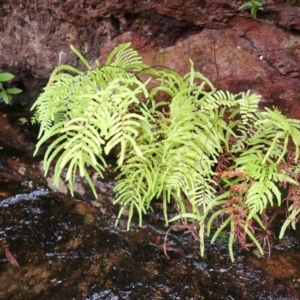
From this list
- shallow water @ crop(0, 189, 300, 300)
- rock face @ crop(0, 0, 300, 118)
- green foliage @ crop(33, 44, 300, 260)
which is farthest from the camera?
rock face @ crop(0, 0, 300, 118)

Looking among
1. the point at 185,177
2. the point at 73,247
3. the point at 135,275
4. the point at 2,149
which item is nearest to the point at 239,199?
the point at 185,177

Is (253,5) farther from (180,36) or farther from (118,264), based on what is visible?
(118,264)

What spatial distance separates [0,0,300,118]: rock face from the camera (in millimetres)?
2512

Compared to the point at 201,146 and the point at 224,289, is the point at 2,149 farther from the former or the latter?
the point at 224,289

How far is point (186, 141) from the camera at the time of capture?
2.22m

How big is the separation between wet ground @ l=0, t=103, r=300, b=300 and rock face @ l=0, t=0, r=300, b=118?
97 centimetres

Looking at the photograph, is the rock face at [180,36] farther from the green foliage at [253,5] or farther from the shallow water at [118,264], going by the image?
the shallow water at [118,264]

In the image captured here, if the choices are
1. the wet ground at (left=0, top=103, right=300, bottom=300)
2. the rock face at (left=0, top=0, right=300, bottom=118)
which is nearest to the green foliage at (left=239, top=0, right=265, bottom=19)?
the rock face at (left=0, top=0, right=300, bottom=118)

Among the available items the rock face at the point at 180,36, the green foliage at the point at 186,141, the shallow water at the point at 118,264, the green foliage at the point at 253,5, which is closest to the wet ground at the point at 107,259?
the shallow water at the point at 118,264

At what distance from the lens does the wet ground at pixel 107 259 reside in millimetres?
2365

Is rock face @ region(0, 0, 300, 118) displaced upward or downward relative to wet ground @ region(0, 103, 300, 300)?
upward

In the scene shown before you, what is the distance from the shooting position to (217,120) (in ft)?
7.57

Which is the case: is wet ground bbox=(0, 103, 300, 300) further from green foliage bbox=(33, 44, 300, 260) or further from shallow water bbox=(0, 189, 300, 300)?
green foliage bbox=(33, 44, 300, 260)

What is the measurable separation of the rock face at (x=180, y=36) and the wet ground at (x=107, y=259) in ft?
3.18
